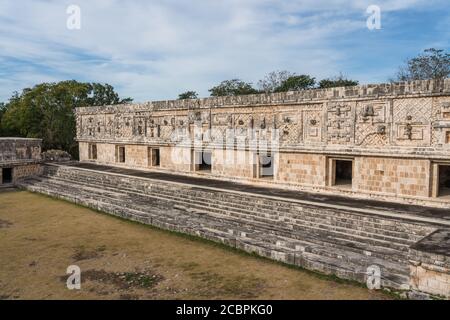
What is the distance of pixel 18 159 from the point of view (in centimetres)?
1650

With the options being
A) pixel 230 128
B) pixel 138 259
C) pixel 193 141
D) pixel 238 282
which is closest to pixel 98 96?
pixel 193 141

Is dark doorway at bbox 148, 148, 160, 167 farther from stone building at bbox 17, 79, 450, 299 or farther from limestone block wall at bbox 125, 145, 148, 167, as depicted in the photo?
stone building at bbox 17, 79, 450, 299

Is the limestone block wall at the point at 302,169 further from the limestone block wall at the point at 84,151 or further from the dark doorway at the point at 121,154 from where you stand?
the limestone block wall at the point at 84,151

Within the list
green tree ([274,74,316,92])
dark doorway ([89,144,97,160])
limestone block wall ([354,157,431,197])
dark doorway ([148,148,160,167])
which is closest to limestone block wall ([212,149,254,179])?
limestone block wall ([354,157,431,197])

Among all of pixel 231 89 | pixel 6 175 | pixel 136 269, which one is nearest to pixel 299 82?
pixel 231 89

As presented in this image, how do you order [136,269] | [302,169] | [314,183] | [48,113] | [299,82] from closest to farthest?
1. [136,269]
2. [314,183]
3. [302,169]
4. [48,113]
5. [299,82]

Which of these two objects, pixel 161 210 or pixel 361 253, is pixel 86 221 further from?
pixel 361 253

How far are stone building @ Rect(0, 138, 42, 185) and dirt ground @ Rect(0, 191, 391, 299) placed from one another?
24.4 ft

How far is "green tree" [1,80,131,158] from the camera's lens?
2442 cm

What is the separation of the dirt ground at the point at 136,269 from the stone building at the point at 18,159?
7444 mm

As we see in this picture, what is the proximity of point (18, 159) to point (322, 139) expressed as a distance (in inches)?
539

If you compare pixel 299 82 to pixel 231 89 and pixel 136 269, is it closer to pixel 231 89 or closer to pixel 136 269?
pixel 231 89

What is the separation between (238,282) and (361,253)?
2394 millimetres

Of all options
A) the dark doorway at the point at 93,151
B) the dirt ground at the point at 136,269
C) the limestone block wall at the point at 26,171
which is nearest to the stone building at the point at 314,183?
the dirt ground at the point at 136,269
